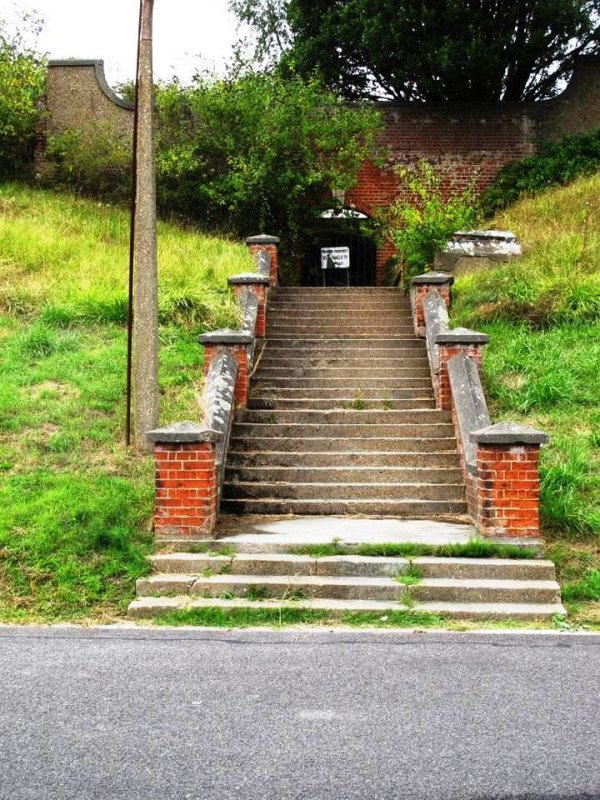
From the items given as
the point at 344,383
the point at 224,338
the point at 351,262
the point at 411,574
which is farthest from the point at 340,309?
the point at 411,574

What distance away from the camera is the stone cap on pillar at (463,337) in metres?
9.42

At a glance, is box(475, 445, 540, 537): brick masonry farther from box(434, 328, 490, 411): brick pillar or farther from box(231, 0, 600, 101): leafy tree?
box(231, 0, 600, 101): leafy tree

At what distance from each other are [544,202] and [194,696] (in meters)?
13.9

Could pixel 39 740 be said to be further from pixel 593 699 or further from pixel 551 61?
pixel 551 61

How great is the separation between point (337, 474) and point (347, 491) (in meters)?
0.31

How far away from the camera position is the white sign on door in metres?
19.3

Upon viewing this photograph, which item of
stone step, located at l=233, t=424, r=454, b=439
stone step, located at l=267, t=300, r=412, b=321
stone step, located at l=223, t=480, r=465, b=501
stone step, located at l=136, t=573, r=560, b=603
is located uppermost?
stone step, located at l=267, t=300, r=412, b=321

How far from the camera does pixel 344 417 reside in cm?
961

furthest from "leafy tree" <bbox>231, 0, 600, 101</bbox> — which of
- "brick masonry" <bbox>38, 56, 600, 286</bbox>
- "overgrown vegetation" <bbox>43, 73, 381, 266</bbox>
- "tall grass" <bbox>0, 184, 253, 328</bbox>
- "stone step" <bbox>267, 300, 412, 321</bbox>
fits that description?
"stone step" <bbox>267, 300, 412, 321</bbox>

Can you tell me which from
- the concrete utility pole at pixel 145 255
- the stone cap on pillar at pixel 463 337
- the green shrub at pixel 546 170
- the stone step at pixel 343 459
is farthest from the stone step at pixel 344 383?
the green shrub at pixel 546 170

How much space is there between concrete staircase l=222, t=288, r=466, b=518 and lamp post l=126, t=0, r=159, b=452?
1.03m

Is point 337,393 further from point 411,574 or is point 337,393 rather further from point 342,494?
point 411,574

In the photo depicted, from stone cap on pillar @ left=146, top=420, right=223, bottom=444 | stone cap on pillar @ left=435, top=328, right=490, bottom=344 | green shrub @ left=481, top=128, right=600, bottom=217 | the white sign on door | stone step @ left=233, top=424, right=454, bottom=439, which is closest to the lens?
stone cap on pillar @ left=146, top=420, right=223, bottom=444

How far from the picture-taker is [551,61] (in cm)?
2042
